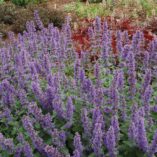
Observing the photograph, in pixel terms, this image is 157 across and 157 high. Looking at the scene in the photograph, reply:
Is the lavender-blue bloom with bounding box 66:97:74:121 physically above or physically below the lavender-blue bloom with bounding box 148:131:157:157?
above

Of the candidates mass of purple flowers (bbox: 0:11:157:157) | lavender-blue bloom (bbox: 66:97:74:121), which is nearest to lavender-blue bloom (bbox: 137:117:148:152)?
mass of purple flowers (bbox: 0:11:157:157)

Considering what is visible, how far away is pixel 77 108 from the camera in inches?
150

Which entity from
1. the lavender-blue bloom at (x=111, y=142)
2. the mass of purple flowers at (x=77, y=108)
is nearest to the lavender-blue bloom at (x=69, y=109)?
the mass of purple flowers at (x=77, y=108)

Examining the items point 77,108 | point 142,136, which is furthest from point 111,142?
point 77,108

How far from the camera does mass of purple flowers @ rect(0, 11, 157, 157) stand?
319cm

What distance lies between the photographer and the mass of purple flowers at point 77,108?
319 centimetres

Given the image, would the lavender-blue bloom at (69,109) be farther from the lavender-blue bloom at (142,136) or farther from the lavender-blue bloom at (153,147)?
the lavender-blue bloom at (153,147)

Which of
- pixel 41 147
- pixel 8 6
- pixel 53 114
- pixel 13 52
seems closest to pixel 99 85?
pixel 53 114

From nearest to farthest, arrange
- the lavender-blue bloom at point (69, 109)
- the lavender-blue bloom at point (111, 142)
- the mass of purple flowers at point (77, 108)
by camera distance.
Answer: the lavender-blue bloom at point (111, 142), the mass of purple flowers at point (77, 108), the lavender-blue bloom at point (69, 109)

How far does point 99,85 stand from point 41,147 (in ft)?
3.05

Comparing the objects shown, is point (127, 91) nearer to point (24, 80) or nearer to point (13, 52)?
point (24, 80)

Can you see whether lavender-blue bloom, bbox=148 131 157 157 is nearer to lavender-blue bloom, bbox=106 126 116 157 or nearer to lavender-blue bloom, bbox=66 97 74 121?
→ lavender-blue bloom, bbox=106 126 116 157

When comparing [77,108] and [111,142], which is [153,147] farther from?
[77,108]

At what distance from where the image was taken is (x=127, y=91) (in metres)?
4.03
